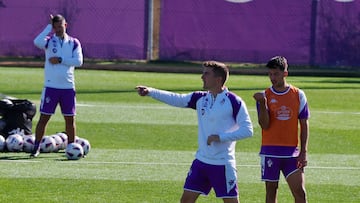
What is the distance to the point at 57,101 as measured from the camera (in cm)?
1588

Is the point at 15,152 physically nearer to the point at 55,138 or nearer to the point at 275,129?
the point at 55,138

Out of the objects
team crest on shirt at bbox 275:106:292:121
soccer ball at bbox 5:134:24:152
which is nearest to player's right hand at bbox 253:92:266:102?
team crest on shirt at bbox 275:106:292:121

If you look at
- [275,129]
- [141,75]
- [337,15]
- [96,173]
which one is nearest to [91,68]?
[141,75]

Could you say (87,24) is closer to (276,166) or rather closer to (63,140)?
(63,140)

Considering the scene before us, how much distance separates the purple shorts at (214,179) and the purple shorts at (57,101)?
6.23 meters

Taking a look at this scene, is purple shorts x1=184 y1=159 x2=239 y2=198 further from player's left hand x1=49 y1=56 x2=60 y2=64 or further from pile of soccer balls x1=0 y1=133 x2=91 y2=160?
player's left hand x1=49 y1=56 x2=60 y2=64

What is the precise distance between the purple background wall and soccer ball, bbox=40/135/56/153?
19.1 metres

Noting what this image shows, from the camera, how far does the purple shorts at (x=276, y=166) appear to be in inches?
419

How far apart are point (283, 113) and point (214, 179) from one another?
50.0 inches

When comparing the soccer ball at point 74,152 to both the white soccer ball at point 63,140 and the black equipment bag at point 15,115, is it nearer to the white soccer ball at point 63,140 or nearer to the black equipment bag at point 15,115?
the white soccer ball at point 63,140

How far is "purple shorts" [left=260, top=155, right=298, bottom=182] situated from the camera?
10648 millimetres

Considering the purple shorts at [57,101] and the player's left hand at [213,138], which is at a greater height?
the player's left hand at [213,138]

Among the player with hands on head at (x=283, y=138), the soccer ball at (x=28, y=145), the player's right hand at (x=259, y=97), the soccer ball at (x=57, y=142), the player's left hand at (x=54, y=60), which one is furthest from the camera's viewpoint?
the soccer ball at (x=57, y=142)

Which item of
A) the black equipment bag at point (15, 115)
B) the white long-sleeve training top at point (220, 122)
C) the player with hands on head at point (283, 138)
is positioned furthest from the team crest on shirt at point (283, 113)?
the black equipment bag at point (15, 115)
